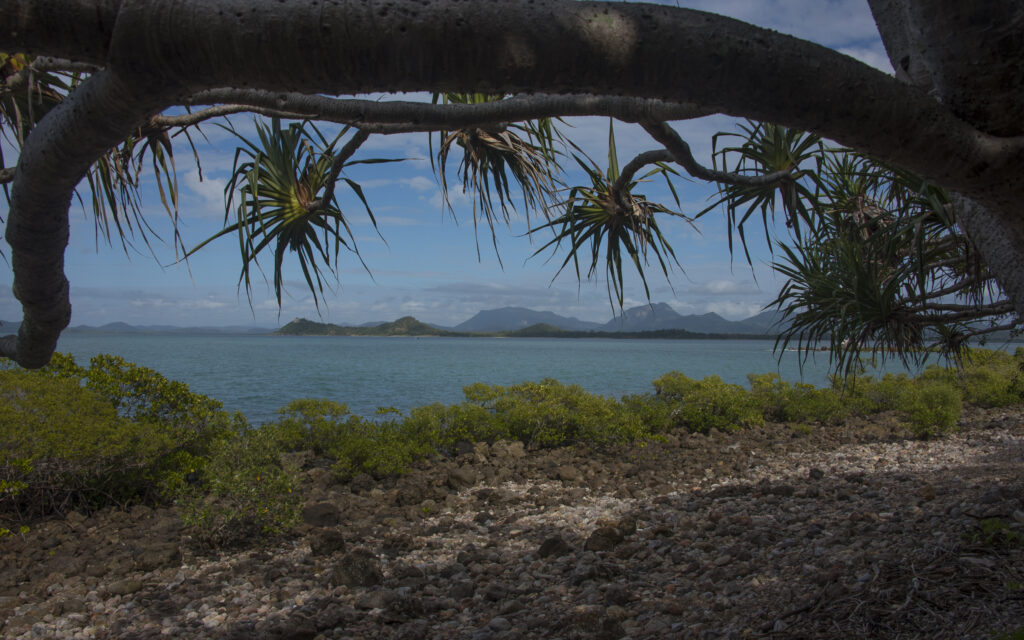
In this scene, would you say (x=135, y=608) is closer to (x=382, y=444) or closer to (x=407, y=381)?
(x=382, y=444)

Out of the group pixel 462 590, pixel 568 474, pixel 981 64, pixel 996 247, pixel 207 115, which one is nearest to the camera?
pixel 981 64

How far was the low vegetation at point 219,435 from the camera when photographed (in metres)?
4.32

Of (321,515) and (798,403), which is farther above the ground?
(798,403)

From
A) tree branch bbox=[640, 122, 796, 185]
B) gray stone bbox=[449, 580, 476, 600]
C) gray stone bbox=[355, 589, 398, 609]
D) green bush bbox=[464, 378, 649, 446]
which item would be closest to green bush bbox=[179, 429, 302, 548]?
gray stone bbox=[355, 589, 398, 609]

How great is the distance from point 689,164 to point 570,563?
8.15 feet

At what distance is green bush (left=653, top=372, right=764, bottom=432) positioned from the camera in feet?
27.0

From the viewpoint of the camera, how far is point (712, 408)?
848 cm

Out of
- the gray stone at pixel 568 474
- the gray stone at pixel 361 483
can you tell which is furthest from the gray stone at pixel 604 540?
the gray stone at pixel 361 483

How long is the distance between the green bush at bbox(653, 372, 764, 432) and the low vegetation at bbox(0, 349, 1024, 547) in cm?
2

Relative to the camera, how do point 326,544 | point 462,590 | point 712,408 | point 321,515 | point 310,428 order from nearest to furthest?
point 462,590, point 326,544, point 321,515, point 310,428, point 712,408

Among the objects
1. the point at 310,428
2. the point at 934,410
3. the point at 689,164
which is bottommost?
the point at 310,428

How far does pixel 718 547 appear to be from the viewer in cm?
377

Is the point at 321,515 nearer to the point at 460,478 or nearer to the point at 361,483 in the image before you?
the point at 361,483

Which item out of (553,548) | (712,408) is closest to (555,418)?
(712,408)
